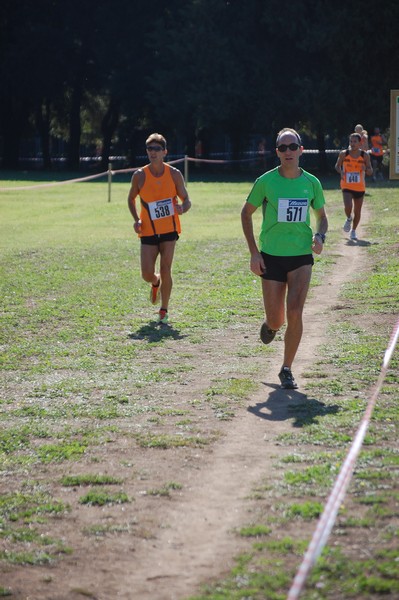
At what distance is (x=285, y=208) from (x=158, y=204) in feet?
12.3

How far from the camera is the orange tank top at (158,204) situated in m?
12.2

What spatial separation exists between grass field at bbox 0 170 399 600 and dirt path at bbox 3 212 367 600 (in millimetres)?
120

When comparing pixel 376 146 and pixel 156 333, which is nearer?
pixel 156 333

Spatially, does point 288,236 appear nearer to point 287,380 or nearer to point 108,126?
point 287,380

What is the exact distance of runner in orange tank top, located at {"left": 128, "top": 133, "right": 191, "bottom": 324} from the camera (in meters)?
12.2

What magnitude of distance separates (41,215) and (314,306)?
57.5 feet

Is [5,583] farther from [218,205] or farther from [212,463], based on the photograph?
[218,205]

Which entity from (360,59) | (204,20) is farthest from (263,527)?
(204,20)

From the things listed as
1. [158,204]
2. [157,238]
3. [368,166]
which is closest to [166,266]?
[157,238]

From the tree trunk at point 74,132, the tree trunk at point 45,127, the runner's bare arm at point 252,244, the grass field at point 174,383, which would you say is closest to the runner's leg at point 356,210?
the grass field at point 174,383

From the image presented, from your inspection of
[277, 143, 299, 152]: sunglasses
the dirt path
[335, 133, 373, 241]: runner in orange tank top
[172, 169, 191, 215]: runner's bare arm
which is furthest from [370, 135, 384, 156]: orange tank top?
the dirt path

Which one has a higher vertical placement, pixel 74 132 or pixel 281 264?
pixel 74 132

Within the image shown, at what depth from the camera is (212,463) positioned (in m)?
6.63

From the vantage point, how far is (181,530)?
547 centimetres
